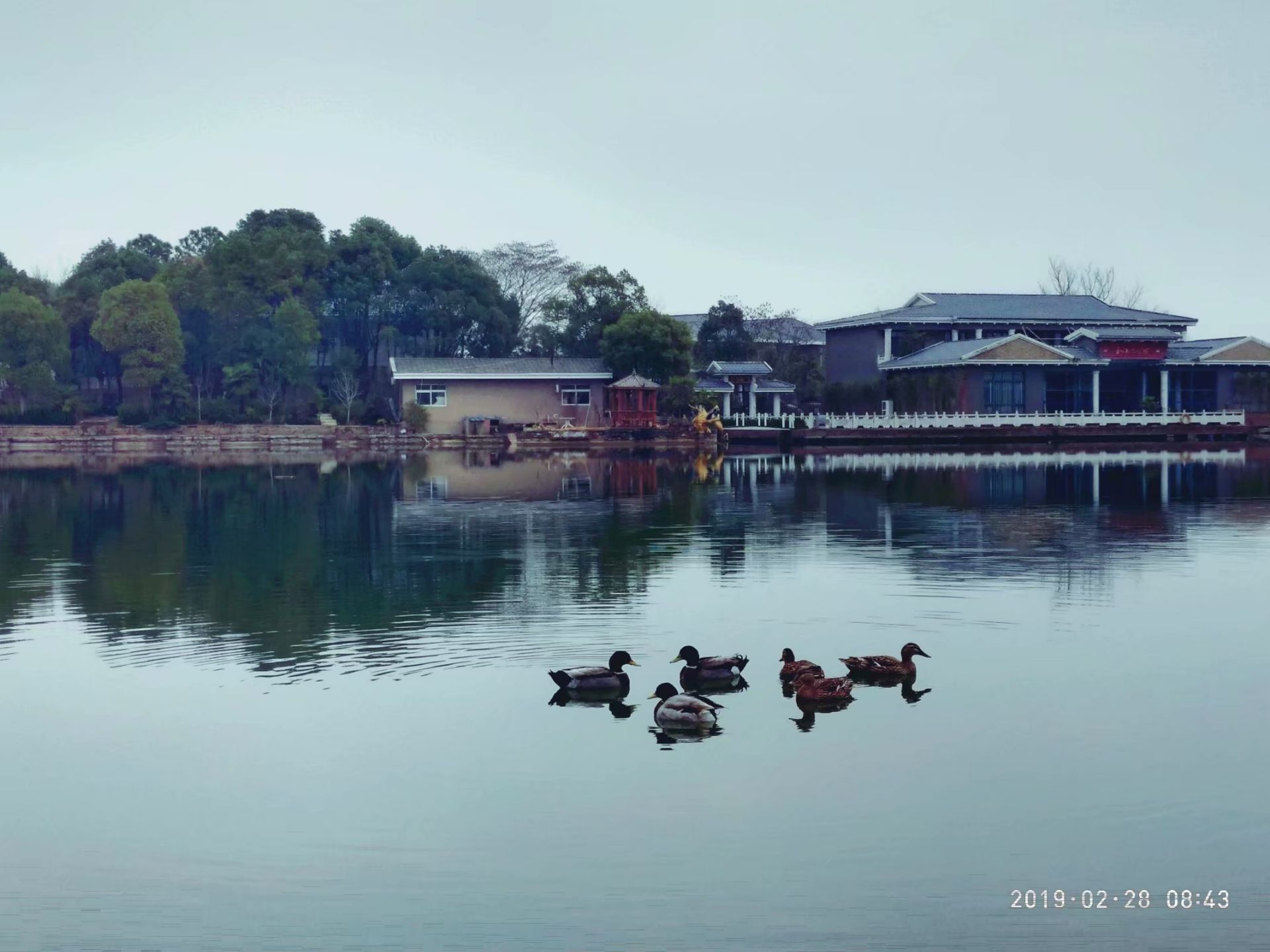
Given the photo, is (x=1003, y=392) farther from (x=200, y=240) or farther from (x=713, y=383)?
(x=200, y=240)

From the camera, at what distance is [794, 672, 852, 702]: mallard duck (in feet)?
37.6

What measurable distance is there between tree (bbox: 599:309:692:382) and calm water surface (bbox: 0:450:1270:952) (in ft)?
145

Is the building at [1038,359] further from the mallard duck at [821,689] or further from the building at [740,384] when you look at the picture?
the mallard duck at [821,689]

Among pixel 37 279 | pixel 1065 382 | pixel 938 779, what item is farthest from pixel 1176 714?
pixel 37 279

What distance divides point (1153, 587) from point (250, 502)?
20.9m

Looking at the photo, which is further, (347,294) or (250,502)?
(347,294)

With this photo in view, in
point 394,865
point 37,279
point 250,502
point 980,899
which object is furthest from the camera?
point 37,279

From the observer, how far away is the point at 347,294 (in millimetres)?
71312

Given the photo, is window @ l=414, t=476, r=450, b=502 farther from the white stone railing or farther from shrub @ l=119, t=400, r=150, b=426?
shrub @ l=119, t=400, r=150, b=426

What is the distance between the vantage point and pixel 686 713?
10.8 m

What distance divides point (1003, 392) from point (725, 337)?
14.9 meters

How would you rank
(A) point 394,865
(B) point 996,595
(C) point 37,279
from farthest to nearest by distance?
(C) point 37,279, (B) point 996,595, (A) point 394,865

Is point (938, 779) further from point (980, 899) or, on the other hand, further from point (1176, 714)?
point (1176, 714)

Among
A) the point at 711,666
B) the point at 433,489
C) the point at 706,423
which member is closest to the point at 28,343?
the point at 706,423
